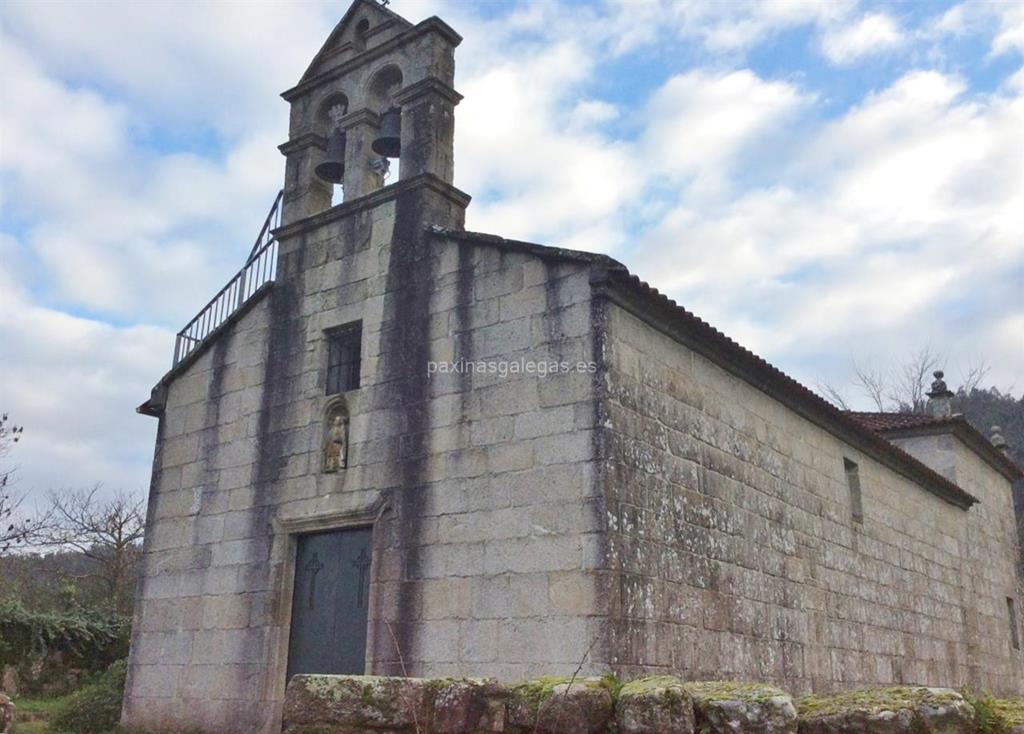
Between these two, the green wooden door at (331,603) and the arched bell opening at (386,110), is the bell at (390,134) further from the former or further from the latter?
the green wooden door at (331,603)

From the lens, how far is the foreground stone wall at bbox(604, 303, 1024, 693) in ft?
24.7

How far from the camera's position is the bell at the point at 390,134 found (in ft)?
32.5

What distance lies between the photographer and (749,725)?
3057 mm

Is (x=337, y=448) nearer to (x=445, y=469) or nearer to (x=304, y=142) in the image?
(x=445, y=469)

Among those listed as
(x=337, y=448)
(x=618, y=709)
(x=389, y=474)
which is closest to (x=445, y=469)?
(x=389, y=474)

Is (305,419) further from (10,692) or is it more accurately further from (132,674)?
(10,692)

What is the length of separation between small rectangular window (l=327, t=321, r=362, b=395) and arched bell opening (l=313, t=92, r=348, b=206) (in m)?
1.88

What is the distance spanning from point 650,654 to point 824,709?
168 inches

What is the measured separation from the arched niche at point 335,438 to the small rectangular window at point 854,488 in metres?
6.57

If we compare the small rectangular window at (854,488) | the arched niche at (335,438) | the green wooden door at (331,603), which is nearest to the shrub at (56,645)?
the green wooden door at (331,603)

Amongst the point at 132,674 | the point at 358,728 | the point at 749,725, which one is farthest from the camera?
the point at 132,674

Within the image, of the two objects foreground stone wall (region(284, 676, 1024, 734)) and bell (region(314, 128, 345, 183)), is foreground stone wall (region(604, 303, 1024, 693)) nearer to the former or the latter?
foreground stone wall (region(284, 676, 1024, 734))

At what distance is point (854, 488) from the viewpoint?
1222 centimetres

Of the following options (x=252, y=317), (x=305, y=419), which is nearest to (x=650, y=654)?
(x=305, y=419)
